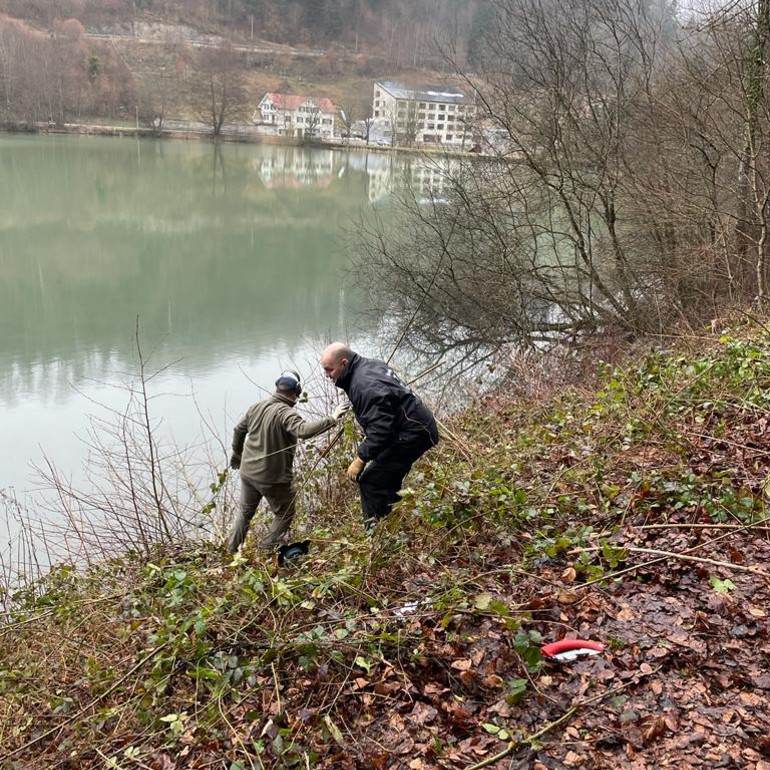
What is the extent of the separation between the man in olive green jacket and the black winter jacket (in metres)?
0.45

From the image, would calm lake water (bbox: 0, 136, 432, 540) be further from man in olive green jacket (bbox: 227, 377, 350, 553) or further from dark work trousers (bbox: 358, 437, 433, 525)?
dark work trousers (bbox: 358, 437, 433, 525)

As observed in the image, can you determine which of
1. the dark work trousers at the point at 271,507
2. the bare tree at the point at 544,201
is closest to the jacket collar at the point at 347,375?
the dark work trousers at the point at 271,507

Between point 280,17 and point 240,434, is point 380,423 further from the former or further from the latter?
point 280,17

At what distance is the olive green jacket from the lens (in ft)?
18.4

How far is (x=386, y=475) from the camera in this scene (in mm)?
5156

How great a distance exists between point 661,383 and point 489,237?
7.80 metres

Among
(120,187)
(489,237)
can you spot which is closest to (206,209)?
(120,187)

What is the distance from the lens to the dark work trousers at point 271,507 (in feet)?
19.5

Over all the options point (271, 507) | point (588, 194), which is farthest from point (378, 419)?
point (588, 194)

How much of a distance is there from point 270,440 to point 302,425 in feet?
1.35

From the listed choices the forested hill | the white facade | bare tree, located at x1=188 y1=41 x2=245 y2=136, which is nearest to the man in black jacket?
the white facade

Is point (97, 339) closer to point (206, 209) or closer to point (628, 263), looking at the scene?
point (628, 263)

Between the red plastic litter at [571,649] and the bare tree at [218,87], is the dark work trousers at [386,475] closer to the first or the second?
the red plastic litter at [571,649]

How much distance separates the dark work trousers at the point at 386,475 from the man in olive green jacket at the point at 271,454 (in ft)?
1.71
